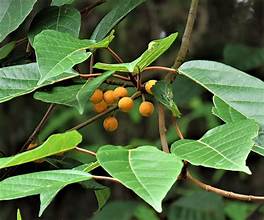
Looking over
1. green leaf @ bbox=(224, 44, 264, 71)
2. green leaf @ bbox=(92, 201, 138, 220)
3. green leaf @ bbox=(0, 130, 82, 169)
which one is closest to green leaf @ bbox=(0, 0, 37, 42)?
green leaf @ bbox=(0, 130, 82, 169)

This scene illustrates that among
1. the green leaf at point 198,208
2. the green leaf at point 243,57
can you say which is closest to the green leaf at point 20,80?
the green leaf at point 243,57

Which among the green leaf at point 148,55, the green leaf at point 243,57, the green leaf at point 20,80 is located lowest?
the green leaf at point 243,57

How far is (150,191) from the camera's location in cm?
70

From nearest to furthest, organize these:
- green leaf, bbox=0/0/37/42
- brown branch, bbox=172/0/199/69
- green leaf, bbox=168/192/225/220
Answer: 1. green leaf, bbox=0/0/37/42
2. brown branch, bbox=172/0/199/69
3. green leaf, bbox=168/192/225/220

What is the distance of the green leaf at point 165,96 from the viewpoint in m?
1.02

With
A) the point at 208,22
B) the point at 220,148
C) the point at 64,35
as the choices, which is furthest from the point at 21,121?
the point at 220,148

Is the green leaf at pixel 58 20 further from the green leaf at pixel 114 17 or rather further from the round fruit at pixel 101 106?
the round fruit at pixel 101 106

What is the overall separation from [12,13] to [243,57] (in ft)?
3.26

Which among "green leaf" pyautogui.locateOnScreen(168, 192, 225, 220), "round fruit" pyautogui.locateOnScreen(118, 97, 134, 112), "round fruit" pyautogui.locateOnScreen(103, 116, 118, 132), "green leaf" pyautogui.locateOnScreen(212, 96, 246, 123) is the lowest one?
"green leaf" pyautogui.locateOnScreen(168, 192, 225, 220)

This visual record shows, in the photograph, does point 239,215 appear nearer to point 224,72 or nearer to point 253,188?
point 253,188

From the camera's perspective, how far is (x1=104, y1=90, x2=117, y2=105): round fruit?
3.50 feet

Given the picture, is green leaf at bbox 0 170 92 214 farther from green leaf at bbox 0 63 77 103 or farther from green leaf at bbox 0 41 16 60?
green leaf at bbox 0 41 16 60

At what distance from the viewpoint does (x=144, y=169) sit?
0.76 meters

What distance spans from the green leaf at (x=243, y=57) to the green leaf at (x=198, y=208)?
444 mm
